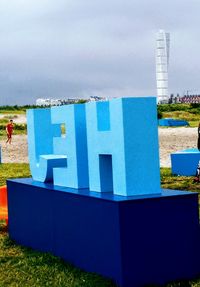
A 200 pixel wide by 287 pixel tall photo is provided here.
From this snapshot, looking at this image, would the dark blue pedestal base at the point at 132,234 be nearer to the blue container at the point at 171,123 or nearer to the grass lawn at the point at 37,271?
the grass lawn at the point at 37,271

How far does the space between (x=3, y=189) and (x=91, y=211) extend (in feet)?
15.4

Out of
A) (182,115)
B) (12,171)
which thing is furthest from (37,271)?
(182,115)

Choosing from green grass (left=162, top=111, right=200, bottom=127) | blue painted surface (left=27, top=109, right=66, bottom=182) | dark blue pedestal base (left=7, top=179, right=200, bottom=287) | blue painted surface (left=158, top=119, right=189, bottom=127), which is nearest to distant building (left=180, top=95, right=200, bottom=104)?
green grass (left=162, top=111, right=200, bottom=127)

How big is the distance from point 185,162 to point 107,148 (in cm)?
957

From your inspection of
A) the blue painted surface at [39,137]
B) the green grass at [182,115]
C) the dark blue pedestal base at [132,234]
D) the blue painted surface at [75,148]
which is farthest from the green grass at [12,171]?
the green grass at [182,115]

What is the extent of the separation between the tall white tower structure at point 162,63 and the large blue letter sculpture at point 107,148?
12012 cm

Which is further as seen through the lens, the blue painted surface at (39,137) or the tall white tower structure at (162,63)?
the tall white tower structure at (162,63)

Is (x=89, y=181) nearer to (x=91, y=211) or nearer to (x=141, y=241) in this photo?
(x=91, y=211)

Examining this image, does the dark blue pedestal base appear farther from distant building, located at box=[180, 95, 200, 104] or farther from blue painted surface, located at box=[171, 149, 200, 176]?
distant building, located at box=[180, 95, 200, 104]

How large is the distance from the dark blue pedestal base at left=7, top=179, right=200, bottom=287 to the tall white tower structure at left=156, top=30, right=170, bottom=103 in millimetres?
120924

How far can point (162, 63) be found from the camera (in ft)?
417

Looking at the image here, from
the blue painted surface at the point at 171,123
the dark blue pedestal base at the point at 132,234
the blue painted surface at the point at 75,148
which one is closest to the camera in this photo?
the dark blue pedestal base at the point at 132,234

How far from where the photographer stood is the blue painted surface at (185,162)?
15898mm

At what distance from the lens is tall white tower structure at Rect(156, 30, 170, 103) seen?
416ft
